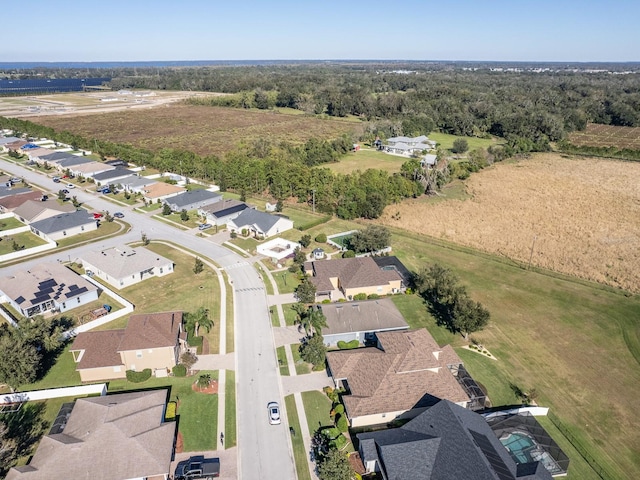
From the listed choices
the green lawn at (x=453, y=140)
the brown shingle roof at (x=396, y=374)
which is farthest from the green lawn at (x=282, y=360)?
the green lawn at (x=453, y=140)

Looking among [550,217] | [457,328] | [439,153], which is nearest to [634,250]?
[550,217]

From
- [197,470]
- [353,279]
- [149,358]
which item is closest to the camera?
[197,470]

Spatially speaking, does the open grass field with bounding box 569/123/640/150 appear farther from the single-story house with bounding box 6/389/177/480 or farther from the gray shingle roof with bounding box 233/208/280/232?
the single-story house with bounding box 6/389/177/480

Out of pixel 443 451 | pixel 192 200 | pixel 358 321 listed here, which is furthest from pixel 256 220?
pixel 443 451

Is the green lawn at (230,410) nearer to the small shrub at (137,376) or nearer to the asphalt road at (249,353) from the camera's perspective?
the asphalt road at (249,353)

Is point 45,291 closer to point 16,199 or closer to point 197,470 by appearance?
point 197,470

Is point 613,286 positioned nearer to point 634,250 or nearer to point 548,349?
point 634,250
